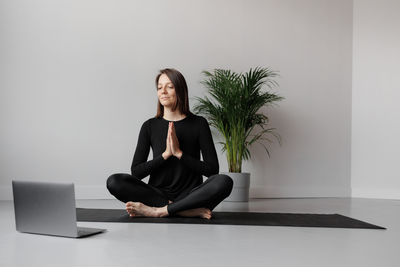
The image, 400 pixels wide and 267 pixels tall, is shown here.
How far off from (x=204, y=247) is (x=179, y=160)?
4.22 ft

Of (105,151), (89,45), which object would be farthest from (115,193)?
(89,45)

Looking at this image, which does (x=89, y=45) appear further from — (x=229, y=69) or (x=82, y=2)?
(x=229, y=69)

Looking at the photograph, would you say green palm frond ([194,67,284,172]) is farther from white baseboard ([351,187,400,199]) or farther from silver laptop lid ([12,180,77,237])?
silver laptop lid ([12,180,77,237])

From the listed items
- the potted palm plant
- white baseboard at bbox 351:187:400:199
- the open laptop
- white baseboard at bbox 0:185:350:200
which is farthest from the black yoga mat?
white baseboard at bbox 351:187:400:199

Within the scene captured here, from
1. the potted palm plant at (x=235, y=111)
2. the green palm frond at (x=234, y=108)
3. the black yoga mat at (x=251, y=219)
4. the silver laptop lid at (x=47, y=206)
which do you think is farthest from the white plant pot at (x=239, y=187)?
the silver laptop lid at (x=47, y=206)

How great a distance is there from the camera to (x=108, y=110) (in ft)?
17.6

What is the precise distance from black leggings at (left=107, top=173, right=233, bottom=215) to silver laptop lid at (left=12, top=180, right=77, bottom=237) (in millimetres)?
812

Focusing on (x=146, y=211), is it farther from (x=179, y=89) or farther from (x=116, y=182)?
(x=179, y=89)

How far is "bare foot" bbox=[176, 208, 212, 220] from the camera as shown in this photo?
11.1 feet

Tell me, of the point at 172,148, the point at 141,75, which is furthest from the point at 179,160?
the point at 141,75

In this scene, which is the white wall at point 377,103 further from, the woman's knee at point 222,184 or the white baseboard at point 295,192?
the woman's knee at point 222,184

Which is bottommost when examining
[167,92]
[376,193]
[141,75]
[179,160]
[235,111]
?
[376,193]

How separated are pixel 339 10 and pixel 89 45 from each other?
3.25 metres

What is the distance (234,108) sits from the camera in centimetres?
532
